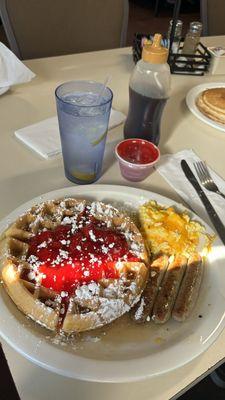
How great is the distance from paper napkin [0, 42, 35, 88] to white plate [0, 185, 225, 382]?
78 centimetres

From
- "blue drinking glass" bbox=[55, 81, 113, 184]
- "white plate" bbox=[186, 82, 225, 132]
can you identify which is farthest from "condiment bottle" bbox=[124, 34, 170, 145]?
"white plate" bbox=[186, 82, 225, 132]

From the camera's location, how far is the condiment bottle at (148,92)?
92 cm

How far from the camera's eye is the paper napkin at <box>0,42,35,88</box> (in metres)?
1.20

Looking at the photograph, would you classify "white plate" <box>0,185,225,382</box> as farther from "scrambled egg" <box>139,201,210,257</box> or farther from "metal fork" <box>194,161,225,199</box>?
"metal fork" <box>194,161,225,199</box>

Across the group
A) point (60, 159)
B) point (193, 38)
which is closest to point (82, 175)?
point (60, 159)

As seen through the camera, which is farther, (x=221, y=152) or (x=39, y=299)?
(x=221, y=152)

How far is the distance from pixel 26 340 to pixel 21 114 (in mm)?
759

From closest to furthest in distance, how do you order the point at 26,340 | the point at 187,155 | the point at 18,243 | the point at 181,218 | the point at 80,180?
the point at 26,340 → the point at 18,243 → the point at 181,218 → the point at 80,180 → the point at 187,155

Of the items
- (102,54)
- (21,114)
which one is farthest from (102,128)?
(102,54)

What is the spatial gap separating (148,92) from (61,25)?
0.86 m

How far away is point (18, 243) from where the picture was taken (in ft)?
2.35

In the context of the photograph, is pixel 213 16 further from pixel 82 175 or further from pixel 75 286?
pixel 75 286

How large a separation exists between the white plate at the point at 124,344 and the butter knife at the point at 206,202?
0.15 meters

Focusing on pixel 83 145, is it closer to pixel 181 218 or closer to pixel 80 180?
pixel 80 180
